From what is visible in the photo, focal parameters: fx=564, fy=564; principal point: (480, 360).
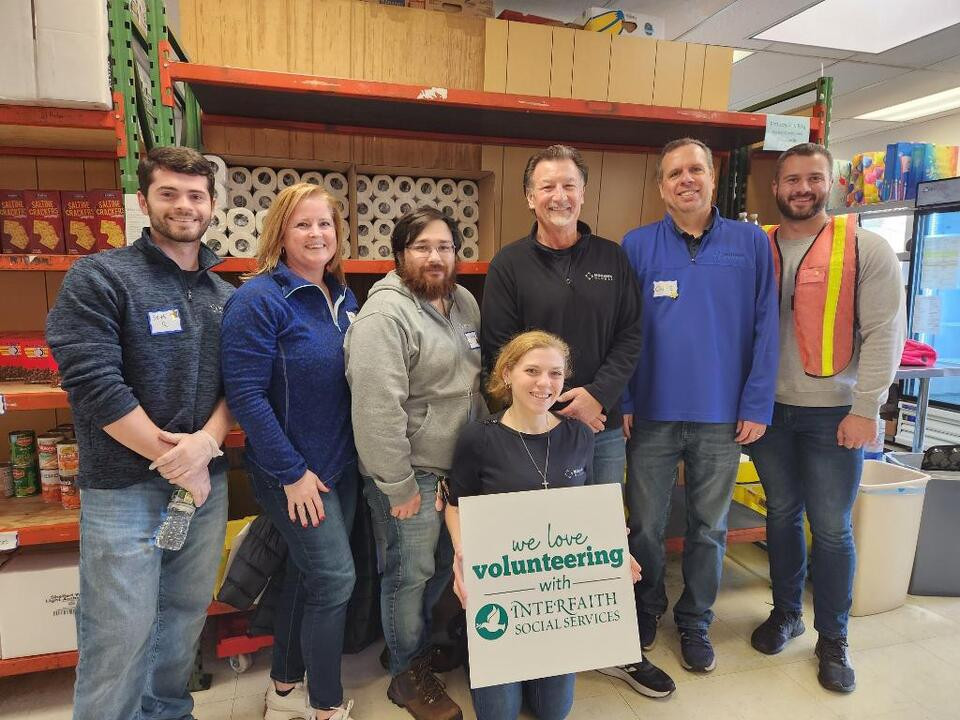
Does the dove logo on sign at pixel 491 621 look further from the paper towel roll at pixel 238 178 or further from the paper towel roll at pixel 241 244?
the paper towel roll at pixel 238 178

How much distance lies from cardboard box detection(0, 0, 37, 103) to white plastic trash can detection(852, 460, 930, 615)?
3543mm

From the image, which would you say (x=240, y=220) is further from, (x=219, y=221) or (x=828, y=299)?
(x=828, y=299)

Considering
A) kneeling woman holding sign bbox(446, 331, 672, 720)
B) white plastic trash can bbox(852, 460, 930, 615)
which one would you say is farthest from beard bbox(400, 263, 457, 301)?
white plastic trash can bbox(852, 460, 930, 615)

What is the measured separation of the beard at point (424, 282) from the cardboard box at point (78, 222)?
1.25m

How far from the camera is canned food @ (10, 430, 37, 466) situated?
2180mm

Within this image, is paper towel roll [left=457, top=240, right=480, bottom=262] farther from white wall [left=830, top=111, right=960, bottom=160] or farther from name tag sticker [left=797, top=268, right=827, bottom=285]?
white wall [left=830, top=111, right=960, bottom=160]

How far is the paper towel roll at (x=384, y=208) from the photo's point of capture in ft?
8.54

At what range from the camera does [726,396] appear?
6.75 feet

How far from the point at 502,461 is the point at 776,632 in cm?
165

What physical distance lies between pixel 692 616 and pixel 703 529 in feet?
1.26

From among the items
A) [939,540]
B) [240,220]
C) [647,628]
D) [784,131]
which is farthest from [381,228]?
[939,540]

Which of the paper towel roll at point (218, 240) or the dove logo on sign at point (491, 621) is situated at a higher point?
the paper towel roll at point (218, 240)

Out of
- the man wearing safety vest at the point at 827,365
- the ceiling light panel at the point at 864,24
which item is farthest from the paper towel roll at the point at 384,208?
the ceiling light panel at the point at 864,24

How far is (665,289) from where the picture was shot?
81.0 inches
